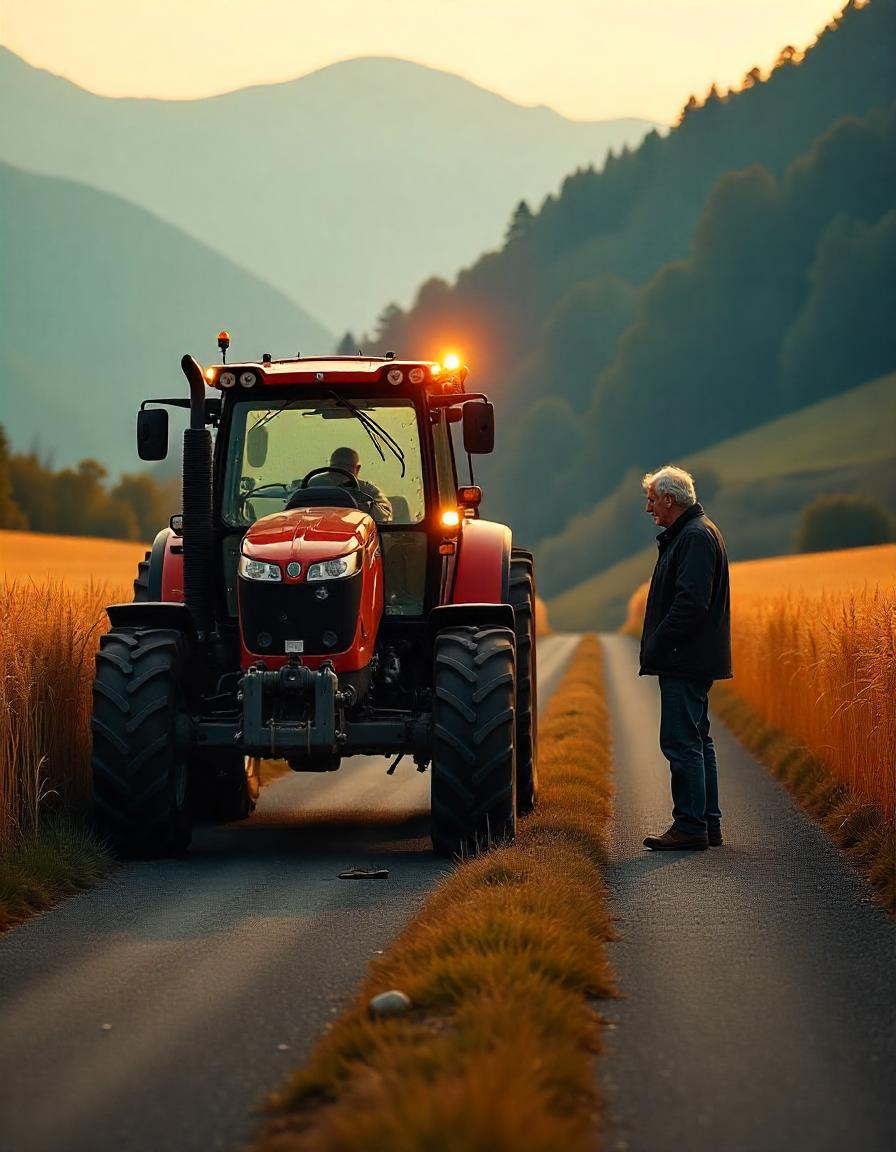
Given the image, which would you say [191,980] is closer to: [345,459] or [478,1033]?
[478,1033]

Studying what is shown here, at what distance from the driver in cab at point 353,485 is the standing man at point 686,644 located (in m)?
1.70

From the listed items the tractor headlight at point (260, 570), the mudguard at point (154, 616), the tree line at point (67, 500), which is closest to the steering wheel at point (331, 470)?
the tractor headlight at point (260, 570)

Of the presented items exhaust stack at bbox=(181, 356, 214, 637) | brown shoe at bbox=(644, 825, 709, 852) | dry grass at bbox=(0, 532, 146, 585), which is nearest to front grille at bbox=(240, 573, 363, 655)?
exhaust stack at bbox=(181, 356, 214, 637)

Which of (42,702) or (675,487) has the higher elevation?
(675,487)

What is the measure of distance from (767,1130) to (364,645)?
5920 mm

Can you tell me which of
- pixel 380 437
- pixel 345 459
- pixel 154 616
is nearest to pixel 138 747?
pixel 154 616

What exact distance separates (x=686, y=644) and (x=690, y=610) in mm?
225

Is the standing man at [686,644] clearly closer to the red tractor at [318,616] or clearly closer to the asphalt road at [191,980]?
the red tractor at [318,616]

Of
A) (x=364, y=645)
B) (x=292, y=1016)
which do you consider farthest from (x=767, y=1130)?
(x=364, y=645)

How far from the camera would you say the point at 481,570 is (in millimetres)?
11969

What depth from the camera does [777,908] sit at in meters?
9.02

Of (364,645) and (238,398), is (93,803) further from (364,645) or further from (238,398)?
(238,398)

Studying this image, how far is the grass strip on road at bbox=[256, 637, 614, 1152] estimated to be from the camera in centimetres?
475

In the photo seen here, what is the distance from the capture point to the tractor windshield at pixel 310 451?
11719 mm
